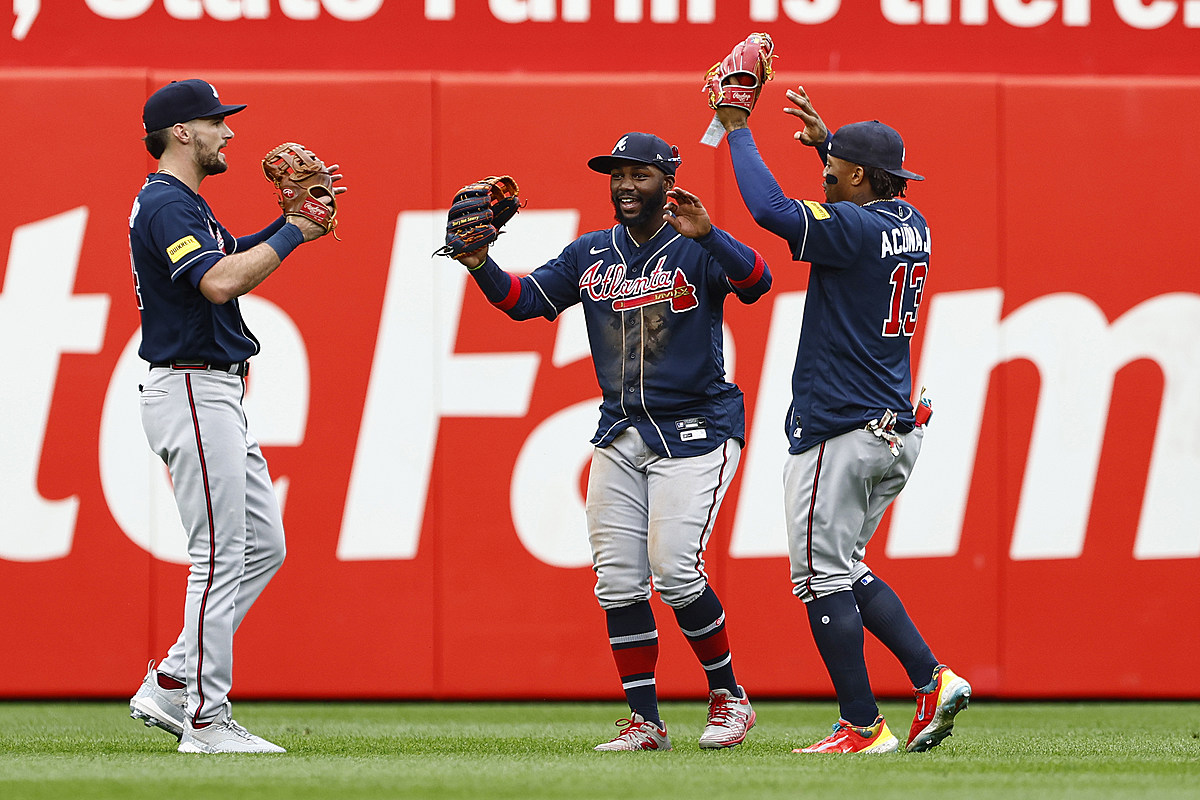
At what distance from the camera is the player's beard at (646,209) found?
14.9ft

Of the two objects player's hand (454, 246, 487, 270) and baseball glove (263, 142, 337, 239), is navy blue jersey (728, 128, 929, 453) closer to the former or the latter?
player's hand (454, 246, 487, 270)

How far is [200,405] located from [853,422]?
1814 mm

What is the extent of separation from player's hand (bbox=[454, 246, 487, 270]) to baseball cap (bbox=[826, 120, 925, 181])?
1.09m

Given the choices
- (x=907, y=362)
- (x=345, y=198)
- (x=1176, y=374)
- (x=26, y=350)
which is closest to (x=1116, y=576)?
(x=1176, y=374)

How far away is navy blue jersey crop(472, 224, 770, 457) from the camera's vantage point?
14.7 feet

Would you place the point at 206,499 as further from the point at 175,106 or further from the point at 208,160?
the point at 175,106

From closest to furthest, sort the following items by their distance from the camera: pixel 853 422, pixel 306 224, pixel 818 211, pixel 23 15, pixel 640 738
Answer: pixel 818 211
pixel 853 422
pixel 306 224
pixel 640 738
pixel 23 15

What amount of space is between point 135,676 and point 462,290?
6.79 ft

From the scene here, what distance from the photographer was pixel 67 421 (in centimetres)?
615

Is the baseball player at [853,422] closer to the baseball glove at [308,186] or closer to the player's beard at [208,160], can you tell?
the baseball glove at [308,186]

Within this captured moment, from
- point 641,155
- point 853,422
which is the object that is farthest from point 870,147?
Answer: point 853,422

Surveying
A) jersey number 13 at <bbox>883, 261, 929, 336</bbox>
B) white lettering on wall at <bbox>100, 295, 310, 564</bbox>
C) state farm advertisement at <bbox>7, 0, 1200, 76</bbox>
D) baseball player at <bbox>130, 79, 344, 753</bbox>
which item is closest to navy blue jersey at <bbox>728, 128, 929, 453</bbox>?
jersey number 13 at <bbox>883, 261, 929, 336</bbox>

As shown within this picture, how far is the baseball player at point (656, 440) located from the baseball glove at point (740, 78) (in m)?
0.34

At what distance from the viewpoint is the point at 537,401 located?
6281mm
